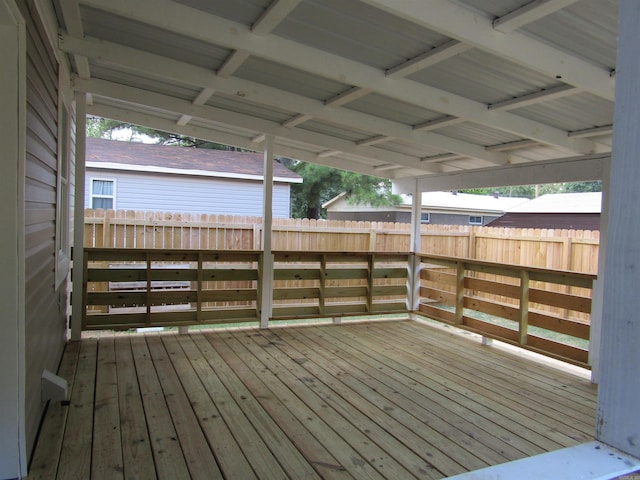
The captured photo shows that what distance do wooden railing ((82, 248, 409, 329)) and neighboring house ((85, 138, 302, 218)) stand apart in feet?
10.5

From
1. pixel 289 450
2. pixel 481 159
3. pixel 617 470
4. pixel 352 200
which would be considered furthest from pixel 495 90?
pixel 352 200

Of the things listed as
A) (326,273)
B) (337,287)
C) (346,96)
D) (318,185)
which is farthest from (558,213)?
(346,96)

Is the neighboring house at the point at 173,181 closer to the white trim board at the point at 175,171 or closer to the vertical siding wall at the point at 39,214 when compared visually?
Result: the white trim board at the point at 175,171

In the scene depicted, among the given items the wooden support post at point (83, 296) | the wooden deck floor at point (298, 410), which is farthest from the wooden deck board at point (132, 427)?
the wooden support post at point (83, 296)

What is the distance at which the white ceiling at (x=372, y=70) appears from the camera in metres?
2.58

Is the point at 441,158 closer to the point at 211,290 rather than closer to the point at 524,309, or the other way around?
the point at 524,309

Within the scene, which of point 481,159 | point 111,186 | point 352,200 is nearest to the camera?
point 481,159

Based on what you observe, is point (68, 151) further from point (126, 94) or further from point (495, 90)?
point (495, 90)

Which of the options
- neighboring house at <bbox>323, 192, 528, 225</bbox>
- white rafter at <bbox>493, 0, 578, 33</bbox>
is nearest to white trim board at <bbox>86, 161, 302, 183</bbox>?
neighboring house at <bbox>323, 192, 528, 225</bbox>

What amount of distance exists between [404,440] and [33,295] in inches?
87.9

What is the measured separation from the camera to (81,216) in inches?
180

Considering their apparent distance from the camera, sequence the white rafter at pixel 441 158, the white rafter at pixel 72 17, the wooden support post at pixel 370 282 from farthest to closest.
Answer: the wooden support post at pixel 370 282, the white rafter at pixel 441 158, the white rafter at pixel 72 17

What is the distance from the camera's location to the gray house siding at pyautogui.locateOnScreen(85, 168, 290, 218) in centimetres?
929

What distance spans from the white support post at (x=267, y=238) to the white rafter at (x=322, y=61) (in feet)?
7.18
